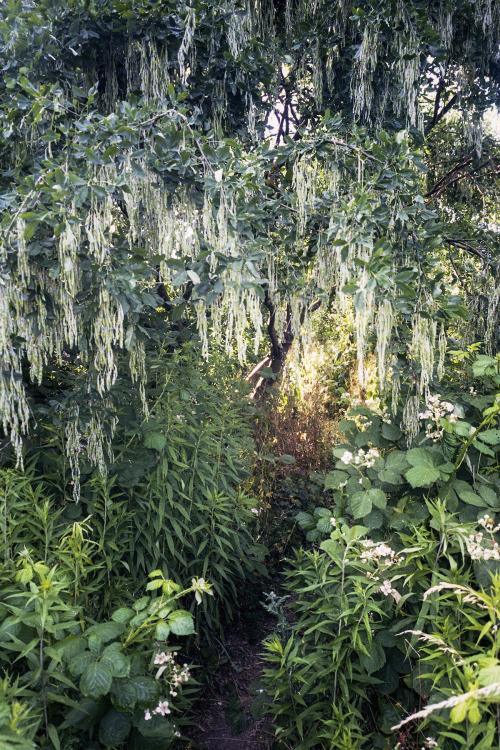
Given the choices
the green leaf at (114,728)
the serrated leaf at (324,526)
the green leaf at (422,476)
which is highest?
the green leaf at (422,476)

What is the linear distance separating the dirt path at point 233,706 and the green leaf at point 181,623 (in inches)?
23.4

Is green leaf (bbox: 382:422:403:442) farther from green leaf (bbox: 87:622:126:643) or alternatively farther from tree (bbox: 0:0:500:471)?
green leaf (bbox: 87:622:126:643)

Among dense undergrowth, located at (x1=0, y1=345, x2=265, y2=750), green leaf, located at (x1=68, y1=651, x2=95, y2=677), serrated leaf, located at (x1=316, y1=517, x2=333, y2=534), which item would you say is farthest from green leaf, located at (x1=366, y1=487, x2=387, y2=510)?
green leaf, located at (x1=68, y1=651, x2=95, y2=677)

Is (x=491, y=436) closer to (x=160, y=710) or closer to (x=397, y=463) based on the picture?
(x=397, y=463)

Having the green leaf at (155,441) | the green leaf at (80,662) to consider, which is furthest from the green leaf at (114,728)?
the green leaf at (155,441)

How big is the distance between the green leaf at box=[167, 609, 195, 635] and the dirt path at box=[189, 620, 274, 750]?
595mm

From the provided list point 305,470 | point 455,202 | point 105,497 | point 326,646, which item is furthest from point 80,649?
point 455,202

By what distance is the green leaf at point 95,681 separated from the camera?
4.53 feet

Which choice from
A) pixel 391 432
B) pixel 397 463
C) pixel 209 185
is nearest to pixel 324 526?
pixel 397 463

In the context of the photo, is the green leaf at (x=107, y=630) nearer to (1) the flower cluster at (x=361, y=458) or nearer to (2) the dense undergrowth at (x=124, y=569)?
(2) the dense undergrowth at (x=124, y=569)

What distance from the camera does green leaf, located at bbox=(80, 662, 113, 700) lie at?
1380 mm

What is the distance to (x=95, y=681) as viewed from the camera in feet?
4.56

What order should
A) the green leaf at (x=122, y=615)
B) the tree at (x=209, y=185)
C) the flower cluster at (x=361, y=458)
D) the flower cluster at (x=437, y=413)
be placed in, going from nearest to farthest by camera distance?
the green leaf at (x=122, y=615)
the tree at (x=209, y=185)
the flower cluster at (x=437, y=413)
the flower cluster at (x=361, y=458)

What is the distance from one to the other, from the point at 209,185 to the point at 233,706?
2.28 m
